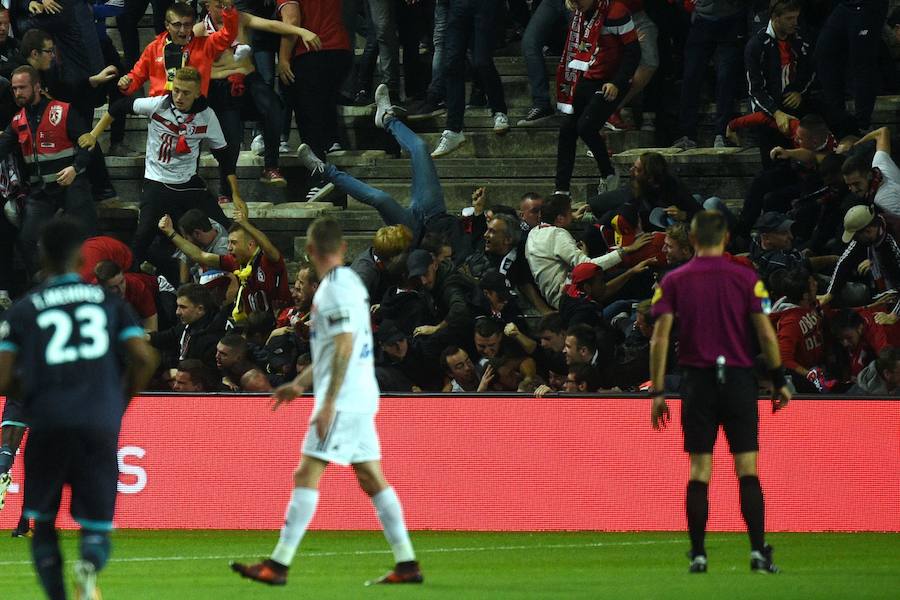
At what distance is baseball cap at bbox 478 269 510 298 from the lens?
1334cm

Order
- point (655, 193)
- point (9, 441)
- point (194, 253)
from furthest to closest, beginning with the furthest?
point (194, 253) → point (655, 193) → point (9, 441)

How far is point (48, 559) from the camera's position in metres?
6.93

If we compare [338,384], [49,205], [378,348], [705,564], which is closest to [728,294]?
[705,564]

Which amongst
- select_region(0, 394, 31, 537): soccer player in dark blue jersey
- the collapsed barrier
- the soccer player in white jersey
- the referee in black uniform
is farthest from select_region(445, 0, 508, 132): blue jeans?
the soccer player in white jersey

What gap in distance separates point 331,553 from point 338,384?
3.10 meters

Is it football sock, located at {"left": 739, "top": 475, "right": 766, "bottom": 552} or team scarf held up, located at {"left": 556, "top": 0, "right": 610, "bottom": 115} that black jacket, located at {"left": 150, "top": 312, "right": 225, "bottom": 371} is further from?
football sock, located at {"left": 739, "top": 475, "right": 766, "bottom": 552}

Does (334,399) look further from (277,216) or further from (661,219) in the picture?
(277,216)

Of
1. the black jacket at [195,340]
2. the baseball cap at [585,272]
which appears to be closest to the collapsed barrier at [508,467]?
the black jacket at [195,340]

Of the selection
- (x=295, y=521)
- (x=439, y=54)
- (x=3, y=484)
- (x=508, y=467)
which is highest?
(x=439, y=54)

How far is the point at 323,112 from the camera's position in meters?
17.0

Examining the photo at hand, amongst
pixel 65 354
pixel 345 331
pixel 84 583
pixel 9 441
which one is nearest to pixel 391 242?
pixel 9 441

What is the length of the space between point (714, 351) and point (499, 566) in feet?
7.05

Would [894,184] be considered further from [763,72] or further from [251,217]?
[251,217]

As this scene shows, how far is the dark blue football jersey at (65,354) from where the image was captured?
266 inches
